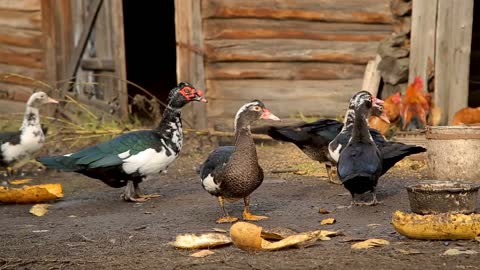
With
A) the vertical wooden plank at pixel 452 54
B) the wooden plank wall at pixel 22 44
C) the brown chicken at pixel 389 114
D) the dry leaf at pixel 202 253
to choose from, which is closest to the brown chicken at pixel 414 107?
the brown chicken at pixel 389 114

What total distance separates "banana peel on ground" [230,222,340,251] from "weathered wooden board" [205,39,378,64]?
230 inches

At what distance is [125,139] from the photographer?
8.00m

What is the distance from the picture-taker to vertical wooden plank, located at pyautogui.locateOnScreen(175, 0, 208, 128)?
1152 cm

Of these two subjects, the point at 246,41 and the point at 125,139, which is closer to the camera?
the point at 125,139

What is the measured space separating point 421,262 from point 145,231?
93.0 inches

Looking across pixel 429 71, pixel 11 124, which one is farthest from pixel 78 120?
pixel 429 71

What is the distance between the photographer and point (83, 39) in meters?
13.1

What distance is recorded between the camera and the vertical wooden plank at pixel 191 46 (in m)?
11.5

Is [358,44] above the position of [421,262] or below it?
above

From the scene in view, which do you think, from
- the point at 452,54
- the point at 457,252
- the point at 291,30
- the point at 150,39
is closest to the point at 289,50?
the point at 291,30

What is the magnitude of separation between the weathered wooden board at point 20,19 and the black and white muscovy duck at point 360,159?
7267 mm

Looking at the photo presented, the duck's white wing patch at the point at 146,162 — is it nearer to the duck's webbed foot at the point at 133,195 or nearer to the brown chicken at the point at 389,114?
the duck's webbed foot at the point at 133,195

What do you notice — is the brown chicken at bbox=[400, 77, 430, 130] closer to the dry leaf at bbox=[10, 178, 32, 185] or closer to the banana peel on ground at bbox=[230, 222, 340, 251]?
the dry leaf at bbox=[10, 178, 32, 185]

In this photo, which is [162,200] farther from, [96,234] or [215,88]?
[215,88]
